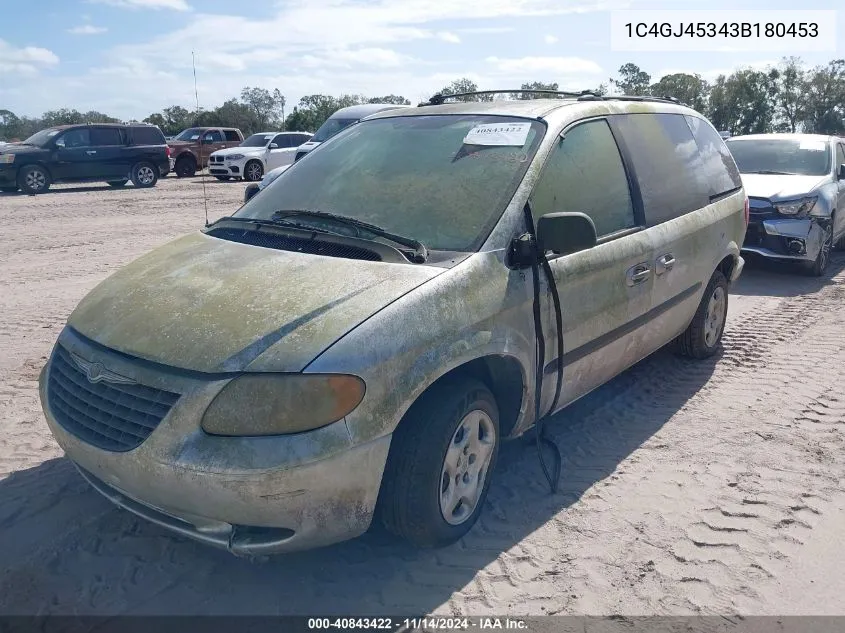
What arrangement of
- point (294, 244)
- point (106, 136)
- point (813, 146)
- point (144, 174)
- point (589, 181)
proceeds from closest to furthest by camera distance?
point (294, 244) → point (589, 181) → point (813, 146) → point (106, 136) → point (144, 174)

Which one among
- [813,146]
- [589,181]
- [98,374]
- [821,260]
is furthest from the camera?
[813,146]

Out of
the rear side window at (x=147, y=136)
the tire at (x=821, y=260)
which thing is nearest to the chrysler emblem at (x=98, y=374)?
the tire at (x=821, y=260)

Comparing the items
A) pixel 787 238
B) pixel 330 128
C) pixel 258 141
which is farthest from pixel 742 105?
pixel 787 238

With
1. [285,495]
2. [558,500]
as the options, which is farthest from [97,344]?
[558,500]

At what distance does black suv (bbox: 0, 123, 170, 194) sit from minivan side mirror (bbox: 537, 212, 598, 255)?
18.6 m

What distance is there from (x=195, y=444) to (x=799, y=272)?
8.43 meters

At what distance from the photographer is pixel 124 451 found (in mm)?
2570

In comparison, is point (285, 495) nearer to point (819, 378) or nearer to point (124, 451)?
point (124, 451)

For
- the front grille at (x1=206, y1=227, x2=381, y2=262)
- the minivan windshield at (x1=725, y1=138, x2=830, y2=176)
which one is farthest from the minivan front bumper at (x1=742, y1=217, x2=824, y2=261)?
the front grille at (x1=206, y1=227, x2=381, y2=262)

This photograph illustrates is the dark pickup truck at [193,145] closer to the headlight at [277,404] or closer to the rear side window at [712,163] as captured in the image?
the rear side window at [712,163]

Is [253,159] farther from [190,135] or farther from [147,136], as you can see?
[190,135]

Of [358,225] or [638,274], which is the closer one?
[358,225]

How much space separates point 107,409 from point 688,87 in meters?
44.7

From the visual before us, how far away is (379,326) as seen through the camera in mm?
2619
